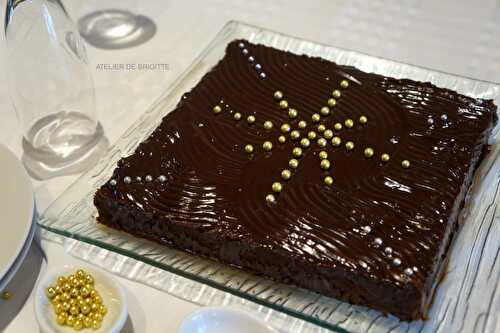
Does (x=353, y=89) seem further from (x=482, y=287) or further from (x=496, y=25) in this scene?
(x=496, y=25)

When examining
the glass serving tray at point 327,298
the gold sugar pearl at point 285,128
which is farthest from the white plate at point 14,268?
the gold sugar pearl at point 285,128

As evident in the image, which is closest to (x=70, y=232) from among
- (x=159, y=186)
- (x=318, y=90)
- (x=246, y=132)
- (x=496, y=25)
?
(x=159, y=186)

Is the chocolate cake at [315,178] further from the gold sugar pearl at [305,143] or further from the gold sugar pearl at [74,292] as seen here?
the gold sugar pearl at [74,292]

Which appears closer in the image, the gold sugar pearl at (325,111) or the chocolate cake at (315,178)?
the chocolate cake at (315,178)

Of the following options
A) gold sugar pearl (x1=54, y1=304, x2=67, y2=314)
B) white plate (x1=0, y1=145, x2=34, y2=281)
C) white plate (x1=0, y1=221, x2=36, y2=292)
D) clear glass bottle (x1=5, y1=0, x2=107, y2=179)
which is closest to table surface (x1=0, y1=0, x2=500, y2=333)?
clear glass bottle (x1=5, y1=0, x2=107, y2=179)

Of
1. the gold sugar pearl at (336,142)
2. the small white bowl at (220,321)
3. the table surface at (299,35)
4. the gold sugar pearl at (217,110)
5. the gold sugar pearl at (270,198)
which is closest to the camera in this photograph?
the small white bowl at (220,321)

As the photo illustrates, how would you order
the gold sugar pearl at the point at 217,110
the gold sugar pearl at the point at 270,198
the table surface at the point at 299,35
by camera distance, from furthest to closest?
the table surface at the point at 299,35, the gold sugar pearl at the point at 217,110, the gold sugar pearl at the point at 270,198

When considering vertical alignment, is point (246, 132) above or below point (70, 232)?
above
